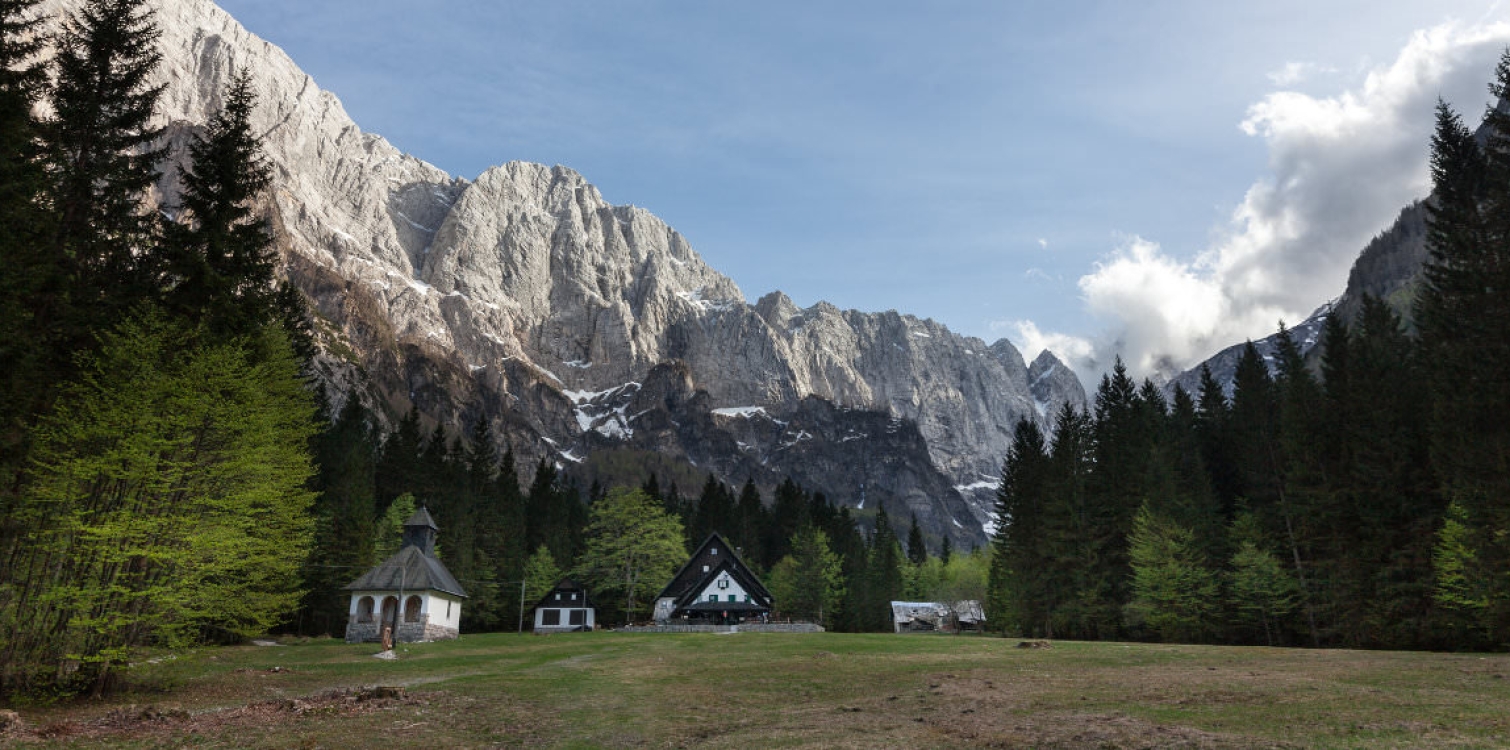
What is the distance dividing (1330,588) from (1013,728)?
45.4 meters

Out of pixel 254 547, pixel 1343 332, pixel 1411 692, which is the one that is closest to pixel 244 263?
pixel 254 547

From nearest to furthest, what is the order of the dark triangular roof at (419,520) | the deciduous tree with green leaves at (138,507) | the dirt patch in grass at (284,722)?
the dirt patch in grass at (284,722) < the deciduous tree with green leaves at (138,507) < the dark triangular roof at (419,520)

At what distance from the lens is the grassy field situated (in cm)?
1420

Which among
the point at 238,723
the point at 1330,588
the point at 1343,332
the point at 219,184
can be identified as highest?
the point at 1343,332

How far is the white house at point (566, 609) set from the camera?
259 ft

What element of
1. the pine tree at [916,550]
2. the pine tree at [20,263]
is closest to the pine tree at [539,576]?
the pine tree at [20,263]

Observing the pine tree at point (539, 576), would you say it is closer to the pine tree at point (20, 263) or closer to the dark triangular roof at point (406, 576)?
the dark triangular roof at point (406, 576)

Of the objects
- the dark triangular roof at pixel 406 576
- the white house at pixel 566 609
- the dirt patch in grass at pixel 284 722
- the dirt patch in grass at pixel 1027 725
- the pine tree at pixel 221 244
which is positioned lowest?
the dirt patch in grass at pixel 284 722

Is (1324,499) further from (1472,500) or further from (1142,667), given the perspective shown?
(1142,667)

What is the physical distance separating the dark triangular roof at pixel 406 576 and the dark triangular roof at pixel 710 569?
88.3ft

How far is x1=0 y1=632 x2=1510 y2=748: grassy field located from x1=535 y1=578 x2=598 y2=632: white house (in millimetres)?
47613

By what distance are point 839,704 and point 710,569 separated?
6269cm

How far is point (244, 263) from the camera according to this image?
90.3 ft

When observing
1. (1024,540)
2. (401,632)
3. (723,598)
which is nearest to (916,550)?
(723,598)
